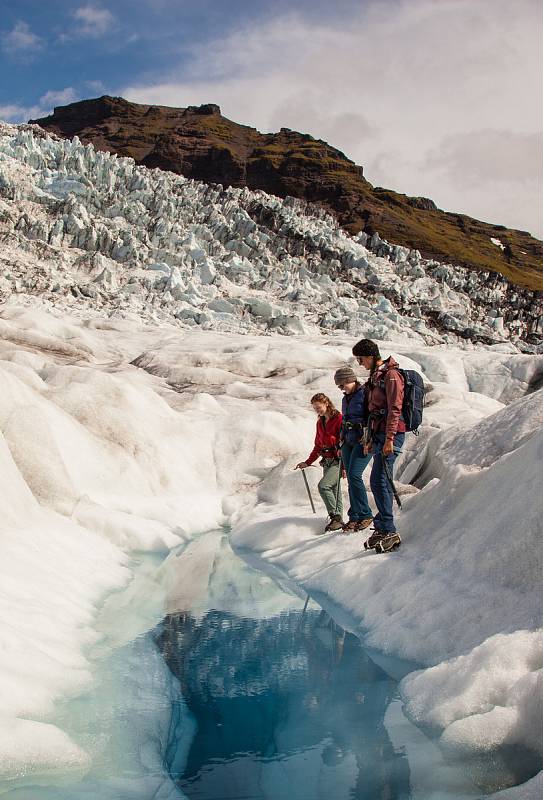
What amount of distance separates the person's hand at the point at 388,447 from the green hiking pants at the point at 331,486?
3.32 m

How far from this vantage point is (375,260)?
323 ft

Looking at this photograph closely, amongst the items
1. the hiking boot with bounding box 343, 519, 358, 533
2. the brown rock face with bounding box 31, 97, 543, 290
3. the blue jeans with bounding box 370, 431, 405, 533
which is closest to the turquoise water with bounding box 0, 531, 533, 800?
the blue jeans with bounding box 370, 431, 405, 533

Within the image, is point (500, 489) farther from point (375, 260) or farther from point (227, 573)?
point (375, 260)

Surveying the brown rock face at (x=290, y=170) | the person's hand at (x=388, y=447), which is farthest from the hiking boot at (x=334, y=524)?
the brown rock face at (x=290, y=170)

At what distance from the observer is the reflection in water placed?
195 inches

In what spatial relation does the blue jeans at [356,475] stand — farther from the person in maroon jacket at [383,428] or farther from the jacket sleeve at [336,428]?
the person in maroon jacket at [383,428]

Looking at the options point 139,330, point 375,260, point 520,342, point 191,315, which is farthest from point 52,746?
point 375,260

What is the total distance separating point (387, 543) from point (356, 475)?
5.55 ft

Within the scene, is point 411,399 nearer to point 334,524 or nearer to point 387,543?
point 387,543

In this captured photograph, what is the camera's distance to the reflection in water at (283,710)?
16.3 feet

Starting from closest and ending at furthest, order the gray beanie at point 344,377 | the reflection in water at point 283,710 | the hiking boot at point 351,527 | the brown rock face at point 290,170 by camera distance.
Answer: the reflection in water at point 283,710 < the gray beanie at point 344,377 < the hiking boot at point 351,527 < the brown rock face at point 290,170

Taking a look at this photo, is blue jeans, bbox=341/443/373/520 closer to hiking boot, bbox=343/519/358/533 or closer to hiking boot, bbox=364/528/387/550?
hiking boot, bbox=343/519/358/533

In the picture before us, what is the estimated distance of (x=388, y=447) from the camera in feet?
30.2

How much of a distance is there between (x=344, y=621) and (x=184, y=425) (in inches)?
580
